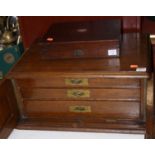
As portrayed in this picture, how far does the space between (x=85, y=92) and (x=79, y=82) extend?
0.05 meters

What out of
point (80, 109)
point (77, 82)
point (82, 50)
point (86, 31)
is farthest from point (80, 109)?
point (86, 31)

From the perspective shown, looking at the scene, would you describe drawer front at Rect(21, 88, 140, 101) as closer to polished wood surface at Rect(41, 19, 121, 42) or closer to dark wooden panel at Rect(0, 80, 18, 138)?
dark wooden panel at Rect(0, 80, 18, 138)

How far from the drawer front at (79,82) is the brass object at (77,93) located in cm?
3

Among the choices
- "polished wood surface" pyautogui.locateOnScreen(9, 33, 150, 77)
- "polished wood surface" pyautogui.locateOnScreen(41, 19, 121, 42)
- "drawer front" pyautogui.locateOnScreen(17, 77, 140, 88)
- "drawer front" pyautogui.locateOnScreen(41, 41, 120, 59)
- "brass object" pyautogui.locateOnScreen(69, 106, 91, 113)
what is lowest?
"brass object" pyautogui.locateOnScreen(69, 106, 91, 113)

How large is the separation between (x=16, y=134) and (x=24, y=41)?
57 cm

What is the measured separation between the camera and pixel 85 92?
995mm

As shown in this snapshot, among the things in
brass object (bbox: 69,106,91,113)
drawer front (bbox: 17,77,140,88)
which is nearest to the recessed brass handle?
brass object (bbox: 69,106,91,113)

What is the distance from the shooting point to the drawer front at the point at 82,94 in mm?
970

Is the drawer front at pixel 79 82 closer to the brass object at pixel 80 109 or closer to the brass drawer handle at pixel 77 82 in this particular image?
the brass drawer handle at pixel 77 82

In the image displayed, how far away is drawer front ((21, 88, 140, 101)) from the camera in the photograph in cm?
97

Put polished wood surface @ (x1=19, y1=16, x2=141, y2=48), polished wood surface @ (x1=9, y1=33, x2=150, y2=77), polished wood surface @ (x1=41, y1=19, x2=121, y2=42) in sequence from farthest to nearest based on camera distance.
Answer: polished wood surface @ (x1=19, y1=16, x2=141, y2=48), polished wood surface @ (x1=41, y1=19, x2=121, y2=42), polished wood surface @ (x1=9, y1=33, x2=150, y2=77)

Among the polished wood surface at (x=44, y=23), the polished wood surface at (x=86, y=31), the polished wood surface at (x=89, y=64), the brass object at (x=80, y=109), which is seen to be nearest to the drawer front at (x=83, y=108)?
the brass object at (x=80, y=109)
